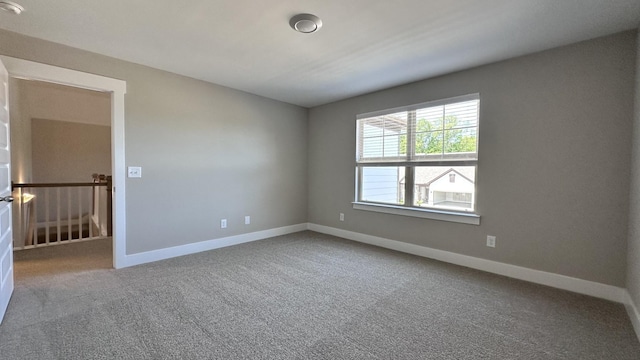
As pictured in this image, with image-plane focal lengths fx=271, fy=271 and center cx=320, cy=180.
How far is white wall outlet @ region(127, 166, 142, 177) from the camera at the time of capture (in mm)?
3131

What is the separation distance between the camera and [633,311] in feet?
6.74

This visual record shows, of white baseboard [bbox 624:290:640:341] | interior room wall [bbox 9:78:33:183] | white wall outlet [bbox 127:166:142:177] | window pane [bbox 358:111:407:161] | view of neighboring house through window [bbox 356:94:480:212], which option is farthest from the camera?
interior room wall [bbox 9:78:33:183]

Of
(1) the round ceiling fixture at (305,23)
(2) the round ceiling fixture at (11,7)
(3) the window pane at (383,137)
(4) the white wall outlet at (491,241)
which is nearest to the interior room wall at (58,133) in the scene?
(2) the round ceiling fixture at (11,7)

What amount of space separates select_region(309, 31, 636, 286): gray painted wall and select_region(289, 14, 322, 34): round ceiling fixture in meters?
1.91

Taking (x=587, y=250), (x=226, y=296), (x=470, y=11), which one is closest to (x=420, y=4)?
(x=470, y=11)

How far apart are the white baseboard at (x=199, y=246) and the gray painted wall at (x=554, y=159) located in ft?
7.98

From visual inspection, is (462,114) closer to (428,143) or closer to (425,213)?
(428,143)

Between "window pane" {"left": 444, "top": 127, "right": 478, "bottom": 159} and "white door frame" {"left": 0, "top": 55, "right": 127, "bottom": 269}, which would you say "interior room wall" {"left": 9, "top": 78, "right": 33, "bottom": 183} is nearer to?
"white door frame" {"left": 0, "top": 55, "right": 127, "bottom": 269}

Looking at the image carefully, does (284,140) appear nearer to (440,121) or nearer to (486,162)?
(440,121)

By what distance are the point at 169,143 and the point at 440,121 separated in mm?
3449

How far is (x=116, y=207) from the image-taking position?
3.05 m

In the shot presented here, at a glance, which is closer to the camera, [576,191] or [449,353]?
[449,353]

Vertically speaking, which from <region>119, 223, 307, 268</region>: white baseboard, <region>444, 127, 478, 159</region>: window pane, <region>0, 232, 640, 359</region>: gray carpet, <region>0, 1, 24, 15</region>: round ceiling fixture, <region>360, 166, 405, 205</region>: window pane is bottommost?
<region>0, 232, 640, 359</region>: gray carpet

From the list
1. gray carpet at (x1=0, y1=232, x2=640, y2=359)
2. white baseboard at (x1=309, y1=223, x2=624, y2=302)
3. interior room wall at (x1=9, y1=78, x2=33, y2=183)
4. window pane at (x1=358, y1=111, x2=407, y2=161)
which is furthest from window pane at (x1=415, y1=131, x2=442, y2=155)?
interior room wall at (x1=9, y1=78, x2=33, y2=183)
